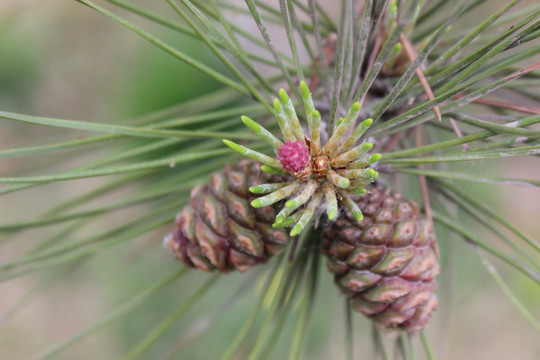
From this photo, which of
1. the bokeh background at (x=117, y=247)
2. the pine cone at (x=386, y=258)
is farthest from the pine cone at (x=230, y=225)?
the bokeh background at (x=117, y=247)

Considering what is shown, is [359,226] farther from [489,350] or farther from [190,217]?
[489,350]

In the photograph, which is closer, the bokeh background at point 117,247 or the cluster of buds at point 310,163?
the cluster of buds at point 310,163

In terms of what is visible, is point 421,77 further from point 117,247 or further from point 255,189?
point 117,247

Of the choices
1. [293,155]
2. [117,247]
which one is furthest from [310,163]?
[117,247]

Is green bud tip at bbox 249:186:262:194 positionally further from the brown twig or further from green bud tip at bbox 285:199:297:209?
the brown twig

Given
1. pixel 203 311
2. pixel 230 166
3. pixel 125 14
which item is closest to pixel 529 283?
pixel 203 311

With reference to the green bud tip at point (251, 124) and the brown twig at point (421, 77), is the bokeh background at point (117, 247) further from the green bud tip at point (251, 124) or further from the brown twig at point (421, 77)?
the green bud tip at point (251, 124)
